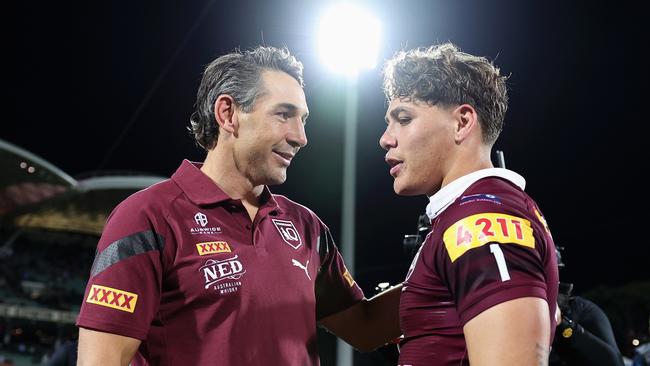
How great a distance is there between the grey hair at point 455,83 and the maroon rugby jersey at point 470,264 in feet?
0.82

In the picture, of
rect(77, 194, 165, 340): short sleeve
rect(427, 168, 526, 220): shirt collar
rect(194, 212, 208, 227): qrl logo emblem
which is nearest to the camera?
rect(427, 168, 526, 220): shirt collar

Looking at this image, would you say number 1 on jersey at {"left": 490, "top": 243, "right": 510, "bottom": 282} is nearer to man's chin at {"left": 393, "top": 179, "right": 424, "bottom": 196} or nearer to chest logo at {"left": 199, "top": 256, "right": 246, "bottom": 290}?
man's chin at {"left": 393, "top": 179, "right": 424, "bottom": 196}

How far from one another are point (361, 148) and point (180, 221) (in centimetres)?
1646

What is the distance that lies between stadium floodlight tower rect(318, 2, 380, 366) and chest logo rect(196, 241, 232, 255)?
3993 millimetres

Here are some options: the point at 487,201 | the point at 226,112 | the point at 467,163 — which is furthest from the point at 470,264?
the point at 226,112

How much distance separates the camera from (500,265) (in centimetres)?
196

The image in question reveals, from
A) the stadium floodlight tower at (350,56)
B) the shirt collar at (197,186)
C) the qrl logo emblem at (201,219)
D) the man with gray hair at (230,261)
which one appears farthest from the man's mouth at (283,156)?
the stadium floodlight tower at (350,56)

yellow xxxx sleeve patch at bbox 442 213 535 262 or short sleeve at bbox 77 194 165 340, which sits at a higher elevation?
yellow xxxx sleeve patch at bbox 442 213 535 262

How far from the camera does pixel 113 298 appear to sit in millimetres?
2648

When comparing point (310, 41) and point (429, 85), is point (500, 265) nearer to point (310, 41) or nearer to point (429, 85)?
point (429, 85)

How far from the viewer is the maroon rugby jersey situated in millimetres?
1964

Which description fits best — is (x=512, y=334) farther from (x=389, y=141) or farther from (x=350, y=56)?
(x=350, y=56)

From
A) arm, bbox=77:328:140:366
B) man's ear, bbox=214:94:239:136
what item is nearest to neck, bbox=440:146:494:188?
man's ear, bbox=214:94:239:136

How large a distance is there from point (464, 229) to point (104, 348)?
129 cm
